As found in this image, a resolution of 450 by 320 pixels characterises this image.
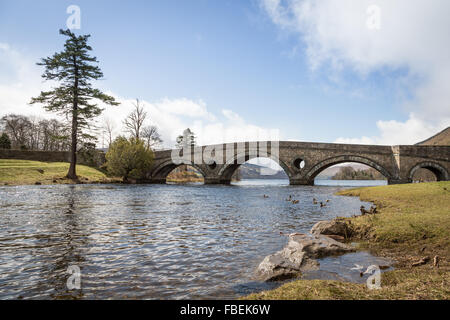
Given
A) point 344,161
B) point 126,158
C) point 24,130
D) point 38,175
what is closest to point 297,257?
point 344,161

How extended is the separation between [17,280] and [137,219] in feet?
23.2

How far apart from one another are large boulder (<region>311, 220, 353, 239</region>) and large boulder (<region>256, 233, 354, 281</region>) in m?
1.45

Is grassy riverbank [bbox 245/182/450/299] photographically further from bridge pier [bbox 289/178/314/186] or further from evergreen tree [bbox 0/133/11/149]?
evergreen tree [bbox 0/133/11/149]

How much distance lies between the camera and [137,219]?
1227cm

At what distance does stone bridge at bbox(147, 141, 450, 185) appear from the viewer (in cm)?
3903

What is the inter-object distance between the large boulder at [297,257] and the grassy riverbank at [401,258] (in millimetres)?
790

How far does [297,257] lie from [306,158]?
128ft

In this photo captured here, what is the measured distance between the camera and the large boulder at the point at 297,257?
5.63 m

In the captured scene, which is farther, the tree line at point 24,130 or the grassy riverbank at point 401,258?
→ the tree line at point 24,130

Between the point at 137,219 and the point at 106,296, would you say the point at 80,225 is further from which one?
the point at 106,296

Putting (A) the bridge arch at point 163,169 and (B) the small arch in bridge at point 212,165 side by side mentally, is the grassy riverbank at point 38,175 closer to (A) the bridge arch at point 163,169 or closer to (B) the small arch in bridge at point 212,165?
(A) the bridge arch at point 163,169

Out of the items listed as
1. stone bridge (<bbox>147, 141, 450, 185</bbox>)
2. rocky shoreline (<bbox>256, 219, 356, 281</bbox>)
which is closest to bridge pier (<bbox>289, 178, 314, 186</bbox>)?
stone bridge (<bbox>147, 141, 450, 185</bbox>)

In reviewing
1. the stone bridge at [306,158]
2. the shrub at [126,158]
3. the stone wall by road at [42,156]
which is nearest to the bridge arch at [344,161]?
the stone bridge at [306,158]
